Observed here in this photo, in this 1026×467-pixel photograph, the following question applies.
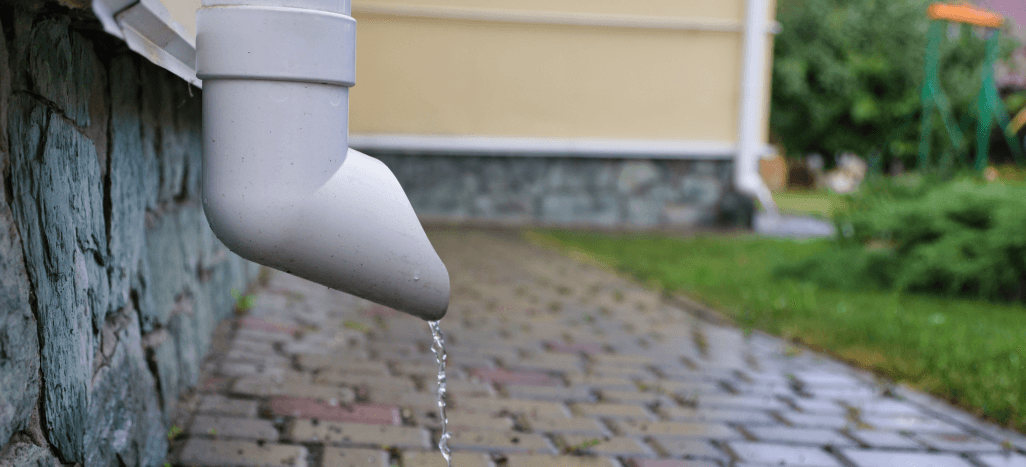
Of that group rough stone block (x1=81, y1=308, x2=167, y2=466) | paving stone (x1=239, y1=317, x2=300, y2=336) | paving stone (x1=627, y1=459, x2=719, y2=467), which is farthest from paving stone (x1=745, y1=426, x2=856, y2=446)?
paving stone (x1=239, y1=317, x2=300, y2=336)

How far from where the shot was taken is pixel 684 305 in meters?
5.40

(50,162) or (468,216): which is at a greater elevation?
(50,162)

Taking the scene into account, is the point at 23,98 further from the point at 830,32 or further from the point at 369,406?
the point at 830,32

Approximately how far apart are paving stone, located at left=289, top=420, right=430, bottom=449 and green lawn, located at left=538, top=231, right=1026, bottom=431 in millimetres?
2098

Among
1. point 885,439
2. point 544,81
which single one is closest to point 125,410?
point 885,439

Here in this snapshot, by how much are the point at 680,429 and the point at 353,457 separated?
44.3 inches

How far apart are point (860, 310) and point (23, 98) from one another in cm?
457

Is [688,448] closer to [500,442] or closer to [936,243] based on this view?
[500,442]

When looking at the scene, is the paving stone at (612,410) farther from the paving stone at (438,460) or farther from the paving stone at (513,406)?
the paving stone at (438,460)

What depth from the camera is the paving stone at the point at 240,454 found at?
2.31 meters

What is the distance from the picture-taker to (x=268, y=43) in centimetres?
161

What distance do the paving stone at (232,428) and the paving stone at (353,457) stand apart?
0.19 metres

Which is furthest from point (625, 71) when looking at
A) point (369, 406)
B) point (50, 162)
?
point (50, 162)

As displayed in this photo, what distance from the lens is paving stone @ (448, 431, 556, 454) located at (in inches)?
103
